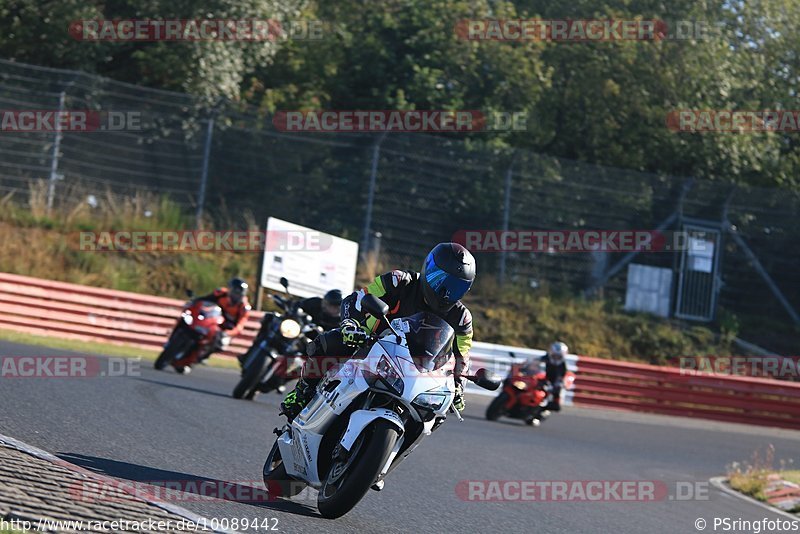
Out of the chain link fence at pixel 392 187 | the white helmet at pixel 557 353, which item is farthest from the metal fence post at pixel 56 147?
the white helmet at pixel 557 353

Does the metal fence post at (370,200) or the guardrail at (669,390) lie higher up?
the metal fence post at (370,200)

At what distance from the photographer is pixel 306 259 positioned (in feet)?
70.8

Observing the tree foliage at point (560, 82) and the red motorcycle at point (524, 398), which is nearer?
the red motorcycle at point (524, 398)

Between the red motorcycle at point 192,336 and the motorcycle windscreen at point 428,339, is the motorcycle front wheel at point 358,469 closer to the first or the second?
the motorcycle windscreen at point 428,339

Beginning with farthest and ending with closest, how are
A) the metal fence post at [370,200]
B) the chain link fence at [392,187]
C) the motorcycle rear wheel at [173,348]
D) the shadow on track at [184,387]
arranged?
the metal fence post at [370,200] < the chain link fence at [392,187] < the motorcycle rear wheel at [173,348] < the shadow on track at [184,387]

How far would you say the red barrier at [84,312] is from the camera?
18047 mm

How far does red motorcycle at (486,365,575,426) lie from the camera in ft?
55.9

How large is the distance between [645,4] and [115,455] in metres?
27.4

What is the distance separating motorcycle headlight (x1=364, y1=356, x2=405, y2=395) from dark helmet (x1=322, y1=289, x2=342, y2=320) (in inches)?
190

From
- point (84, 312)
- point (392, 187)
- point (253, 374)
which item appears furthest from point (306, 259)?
point (253, 374)

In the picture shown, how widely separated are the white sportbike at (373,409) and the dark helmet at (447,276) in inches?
4.4

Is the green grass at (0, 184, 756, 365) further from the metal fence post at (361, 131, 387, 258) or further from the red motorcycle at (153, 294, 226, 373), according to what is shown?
the red motorcycle at (153, 294, 226, 373)

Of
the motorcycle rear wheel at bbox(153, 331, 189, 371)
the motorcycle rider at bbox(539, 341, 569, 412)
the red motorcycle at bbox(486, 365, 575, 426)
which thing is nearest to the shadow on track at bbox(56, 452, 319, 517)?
the motorcycle rear wheel at bbox(153, 331, 189, 371)

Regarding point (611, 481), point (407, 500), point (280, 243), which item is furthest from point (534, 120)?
point (407, 500)
